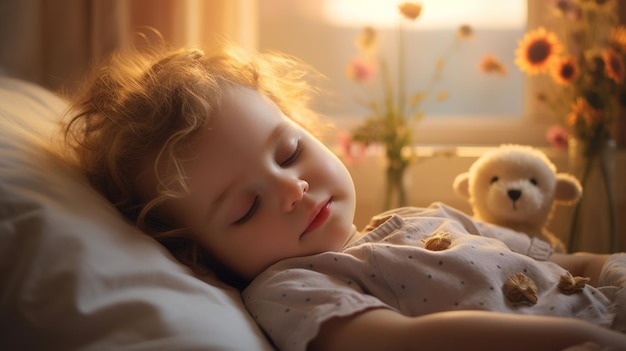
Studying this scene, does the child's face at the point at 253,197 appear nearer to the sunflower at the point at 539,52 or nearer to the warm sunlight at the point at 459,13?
the sunflower at the point at 539,52

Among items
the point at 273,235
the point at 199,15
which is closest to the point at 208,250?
the point at 273,235

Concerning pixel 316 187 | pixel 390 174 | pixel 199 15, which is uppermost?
pixel 199 15

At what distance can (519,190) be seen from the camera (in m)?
1.19

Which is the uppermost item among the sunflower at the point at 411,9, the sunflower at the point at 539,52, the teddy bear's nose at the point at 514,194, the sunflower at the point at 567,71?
the sunflower at the point at 411,9

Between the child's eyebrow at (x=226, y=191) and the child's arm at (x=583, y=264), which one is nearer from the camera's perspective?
the child's eyebrow at (x=226, y=191)

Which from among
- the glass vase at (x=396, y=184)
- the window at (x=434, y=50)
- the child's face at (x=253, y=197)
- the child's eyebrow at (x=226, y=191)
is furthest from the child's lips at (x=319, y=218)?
the window at (x=434, y=50)

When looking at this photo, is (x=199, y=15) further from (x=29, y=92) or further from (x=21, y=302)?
(x=21, y=302)

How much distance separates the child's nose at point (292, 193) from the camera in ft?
3.03

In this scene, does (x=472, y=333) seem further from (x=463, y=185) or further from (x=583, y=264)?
(x=463, y=185)

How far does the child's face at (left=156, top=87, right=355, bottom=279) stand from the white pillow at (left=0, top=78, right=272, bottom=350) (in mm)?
86

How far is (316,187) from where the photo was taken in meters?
0.98

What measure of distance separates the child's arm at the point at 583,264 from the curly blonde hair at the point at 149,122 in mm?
553

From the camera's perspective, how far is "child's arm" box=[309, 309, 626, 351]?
2.35 ft

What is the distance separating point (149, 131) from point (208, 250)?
7.6 inches
